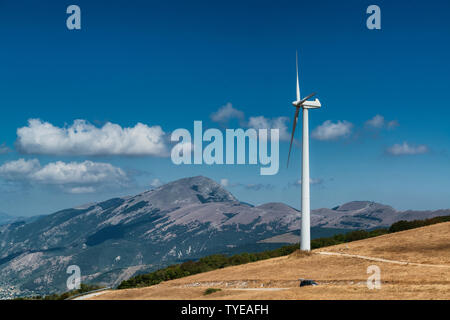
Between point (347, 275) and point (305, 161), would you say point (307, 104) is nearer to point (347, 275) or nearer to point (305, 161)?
point (305, 161)

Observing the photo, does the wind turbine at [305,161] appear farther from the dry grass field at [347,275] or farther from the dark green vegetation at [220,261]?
the dark green vegetation at [220,261]

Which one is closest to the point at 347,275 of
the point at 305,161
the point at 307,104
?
the point at 305,161

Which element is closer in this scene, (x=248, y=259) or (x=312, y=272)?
(x=312, y=272)

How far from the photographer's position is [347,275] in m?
79.5

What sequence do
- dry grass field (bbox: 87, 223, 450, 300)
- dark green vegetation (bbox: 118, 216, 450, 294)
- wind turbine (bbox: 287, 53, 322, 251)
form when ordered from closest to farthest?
dry grass field (bbox: 87, 223, 450, 300)
wind turbine (bbox: 287, 53, 322, 251)
dark green vegetation (bbox: 118, 216, 450, 294)

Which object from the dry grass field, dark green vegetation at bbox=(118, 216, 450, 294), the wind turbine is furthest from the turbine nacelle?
dark green vegetation at bbox=(118, 216, 450, 294)

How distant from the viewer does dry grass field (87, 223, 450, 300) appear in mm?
55931

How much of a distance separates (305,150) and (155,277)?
75.2 m

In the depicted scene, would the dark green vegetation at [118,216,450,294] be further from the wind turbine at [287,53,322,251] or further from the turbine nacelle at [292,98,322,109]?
the turbine nacelle at [292,98,322,109]

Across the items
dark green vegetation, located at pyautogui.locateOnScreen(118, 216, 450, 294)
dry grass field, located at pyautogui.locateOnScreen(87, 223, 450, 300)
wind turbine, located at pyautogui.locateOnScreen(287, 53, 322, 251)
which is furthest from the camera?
dark green vegetation, located at pyautogui.locateOnScreen(118, 216, 450, 294)

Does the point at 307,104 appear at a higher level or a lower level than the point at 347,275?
higher
